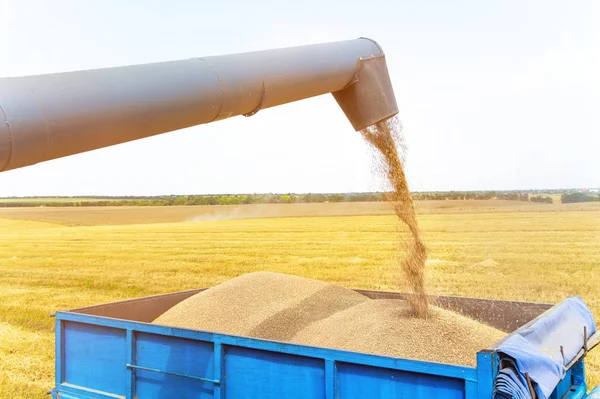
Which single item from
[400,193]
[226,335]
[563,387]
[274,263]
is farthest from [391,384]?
[274,263]

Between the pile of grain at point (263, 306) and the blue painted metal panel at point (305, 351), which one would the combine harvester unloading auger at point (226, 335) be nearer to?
the blue painted metal panel at point (305, 351)

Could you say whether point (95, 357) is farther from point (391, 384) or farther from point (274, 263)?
point (274, 263)

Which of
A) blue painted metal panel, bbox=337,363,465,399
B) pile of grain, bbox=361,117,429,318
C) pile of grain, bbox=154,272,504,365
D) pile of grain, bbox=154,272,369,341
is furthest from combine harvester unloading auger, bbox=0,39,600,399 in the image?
pile of grain, bbox=154,272,369,341

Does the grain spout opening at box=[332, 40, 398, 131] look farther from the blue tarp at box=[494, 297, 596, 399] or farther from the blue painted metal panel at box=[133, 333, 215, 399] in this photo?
the blue painted metal panel at box=[133, 333, 215, 399]

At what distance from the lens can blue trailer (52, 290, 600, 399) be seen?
10.6 ft

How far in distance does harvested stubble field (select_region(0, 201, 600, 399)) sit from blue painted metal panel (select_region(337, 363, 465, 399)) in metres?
2.39

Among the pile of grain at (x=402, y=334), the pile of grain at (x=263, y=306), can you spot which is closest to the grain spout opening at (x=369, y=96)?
the pile of grain at (x=402, y=334)

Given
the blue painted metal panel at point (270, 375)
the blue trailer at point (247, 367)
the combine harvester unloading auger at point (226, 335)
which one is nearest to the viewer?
the combine harvester unloading auger at point (226, 335)

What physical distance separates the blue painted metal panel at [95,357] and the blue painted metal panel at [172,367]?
0.72 ft

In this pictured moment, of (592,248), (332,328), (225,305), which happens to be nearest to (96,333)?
(225,305)

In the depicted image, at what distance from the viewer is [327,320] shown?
514 cm

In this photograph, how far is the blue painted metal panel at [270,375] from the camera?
11.9ft

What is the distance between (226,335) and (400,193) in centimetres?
254

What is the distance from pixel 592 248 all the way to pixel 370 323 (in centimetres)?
1545
